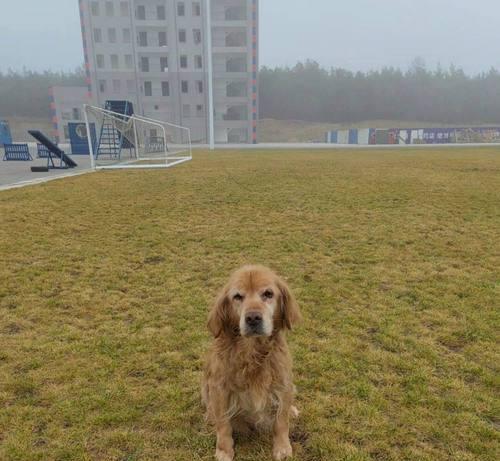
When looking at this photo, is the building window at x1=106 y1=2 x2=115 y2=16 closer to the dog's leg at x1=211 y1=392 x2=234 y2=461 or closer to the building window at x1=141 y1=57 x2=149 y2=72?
the building window at x1=141 y1=57 x2=149 y2=72

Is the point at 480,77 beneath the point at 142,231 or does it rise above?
above

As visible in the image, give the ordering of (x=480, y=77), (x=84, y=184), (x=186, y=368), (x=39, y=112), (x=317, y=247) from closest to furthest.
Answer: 1. (x=186, y=368)
2. (x=317, y=247)
3. (x=84, y=184)
4. (x=39, y=112)
5. (x=480, y=77)

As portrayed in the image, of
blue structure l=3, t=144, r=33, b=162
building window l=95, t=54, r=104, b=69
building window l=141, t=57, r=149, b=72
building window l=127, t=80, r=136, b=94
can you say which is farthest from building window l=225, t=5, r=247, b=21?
blue structure l=3, t=144, r=33, b=162

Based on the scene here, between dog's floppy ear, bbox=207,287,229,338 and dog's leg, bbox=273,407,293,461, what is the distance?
723 mm

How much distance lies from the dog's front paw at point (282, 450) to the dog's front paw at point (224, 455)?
0.30m

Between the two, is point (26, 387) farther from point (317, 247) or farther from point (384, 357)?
point (317, 247)

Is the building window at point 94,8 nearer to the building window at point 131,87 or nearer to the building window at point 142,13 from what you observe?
the building window at point 142,13

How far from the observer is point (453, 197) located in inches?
461

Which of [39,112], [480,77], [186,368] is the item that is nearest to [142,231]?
[186,368]

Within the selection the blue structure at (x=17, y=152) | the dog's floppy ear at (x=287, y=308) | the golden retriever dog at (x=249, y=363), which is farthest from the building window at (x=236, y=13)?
the golden retriever dog at (x=249, y=363)

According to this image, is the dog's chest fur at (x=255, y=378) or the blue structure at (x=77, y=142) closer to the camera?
the dog's chest fur at (x=255, y=378)

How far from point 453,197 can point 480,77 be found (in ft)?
478

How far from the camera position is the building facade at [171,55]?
60531mm

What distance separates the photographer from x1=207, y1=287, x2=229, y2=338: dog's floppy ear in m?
2.70
